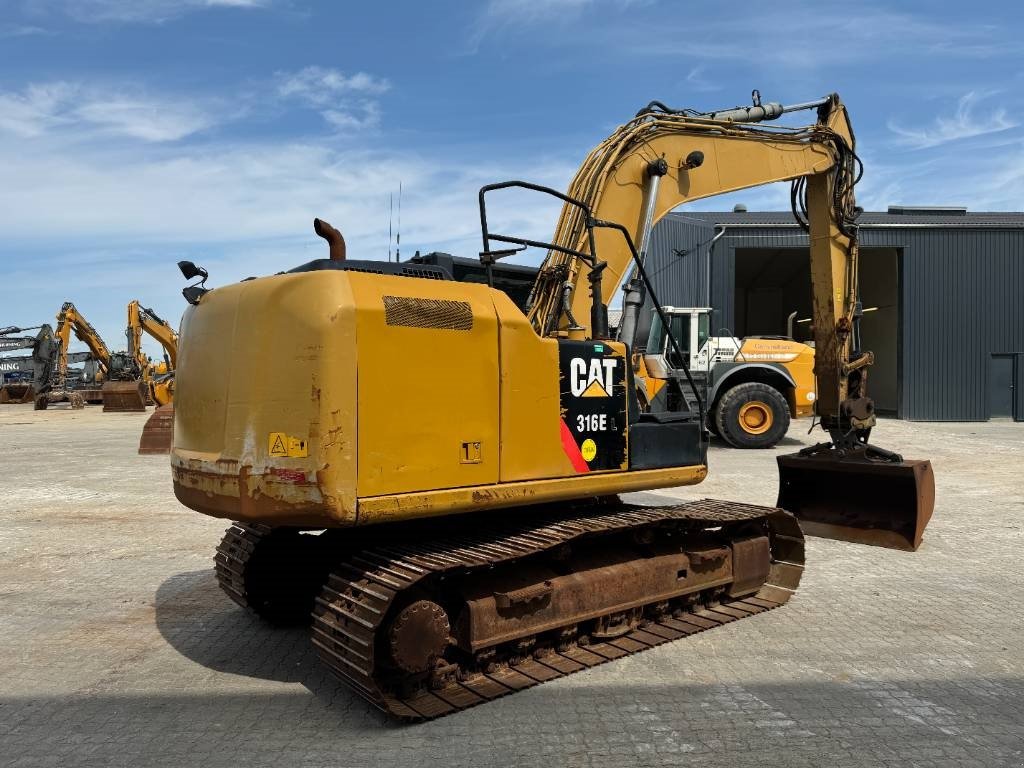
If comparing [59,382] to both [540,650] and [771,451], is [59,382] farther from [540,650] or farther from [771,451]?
[540,650]

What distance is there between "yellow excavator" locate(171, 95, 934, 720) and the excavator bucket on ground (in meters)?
43.1

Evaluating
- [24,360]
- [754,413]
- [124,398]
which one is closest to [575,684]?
[754,413]

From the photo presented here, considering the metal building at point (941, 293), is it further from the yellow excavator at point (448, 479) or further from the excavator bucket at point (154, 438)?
the yellow excavator at point (448, 479)

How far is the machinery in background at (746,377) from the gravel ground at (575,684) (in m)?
7.72

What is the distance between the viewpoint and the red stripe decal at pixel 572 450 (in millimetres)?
4688

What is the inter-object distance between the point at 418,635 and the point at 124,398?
33161mm

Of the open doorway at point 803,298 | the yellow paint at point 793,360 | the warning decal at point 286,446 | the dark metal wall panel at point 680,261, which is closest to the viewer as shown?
the warning decal at point 286,446

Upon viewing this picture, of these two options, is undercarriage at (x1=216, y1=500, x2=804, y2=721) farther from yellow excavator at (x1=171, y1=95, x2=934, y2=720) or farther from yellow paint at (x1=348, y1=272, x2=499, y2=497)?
yellow paint at (x1=348, y1=272, x2=499, y2=497)

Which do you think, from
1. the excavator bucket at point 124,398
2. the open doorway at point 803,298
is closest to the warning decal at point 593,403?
the open doorway at point 803,298

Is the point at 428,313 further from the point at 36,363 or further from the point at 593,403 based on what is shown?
the point at 36,363

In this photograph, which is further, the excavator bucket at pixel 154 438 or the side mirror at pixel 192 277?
the excavator bucket at pixel 154 438

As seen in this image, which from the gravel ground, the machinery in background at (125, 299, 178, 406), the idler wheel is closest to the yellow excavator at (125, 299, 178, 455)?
the machinery in background at (125, 299, 178, 406)

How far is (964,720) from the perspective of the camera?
3832mm

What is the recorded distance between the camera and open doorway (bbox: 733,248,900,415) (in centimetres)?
2611
